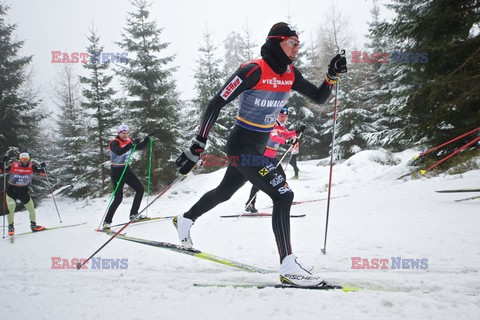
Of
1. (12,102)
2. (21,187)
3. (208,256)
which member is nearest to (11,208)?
(21,187)

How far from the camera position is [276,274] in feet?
9.27

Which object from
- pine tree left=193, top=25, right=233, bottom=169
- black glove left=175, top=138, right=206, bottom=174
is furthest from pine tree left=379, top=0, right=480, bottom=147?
pine tree left=193, top=25, right=233, bottom=169

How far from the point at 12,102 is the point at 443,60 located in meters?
22.0

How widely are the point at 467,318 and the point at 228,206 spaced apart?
7.82 m

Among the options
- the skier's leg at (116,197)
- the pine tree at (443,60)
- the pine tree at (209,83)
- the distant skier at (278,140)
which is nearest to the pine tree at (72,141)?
the pine tree at (209,83)

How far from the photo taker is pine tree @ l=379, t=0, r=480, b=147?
6.87 m

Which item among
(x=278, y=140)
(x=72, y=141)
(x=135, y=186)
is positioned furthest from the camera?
(x=72, y=141)

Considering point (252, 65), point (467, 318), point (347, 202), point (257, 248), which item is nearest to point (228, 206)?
point (347, 202)

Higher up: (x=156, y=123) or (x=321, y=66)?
(x=321, y=66)

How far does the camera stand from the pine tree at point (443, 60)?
22.5 feet

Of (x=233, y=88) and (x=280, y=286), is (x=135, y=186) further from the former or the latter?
(x=280, y=286)

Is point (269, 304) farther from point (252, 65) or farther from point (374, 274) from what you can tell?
point (252, 65)

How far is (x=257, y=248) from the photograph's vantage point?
12.5ft

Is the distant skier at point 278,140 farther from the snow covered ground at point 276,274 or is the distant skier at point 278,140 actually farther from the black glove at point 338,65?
the black glove at point 338,65
